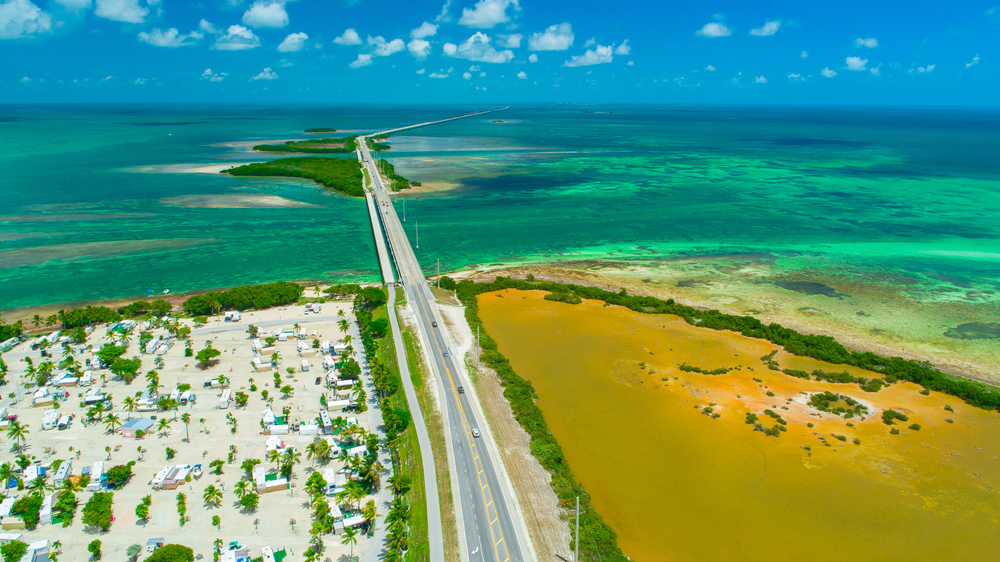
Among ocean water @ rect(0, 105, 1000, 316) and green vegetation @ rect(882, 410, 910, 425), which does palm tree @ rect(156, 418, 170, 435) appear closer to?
ocean water @ rect(0, 105, 1000, 316)

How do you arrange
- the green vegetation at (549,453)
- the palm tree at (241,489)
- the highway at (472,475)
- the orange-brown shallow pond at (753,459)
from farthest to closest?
the palm tree at (241,489)
the orange-brown shallow pond at (753,459)
the green vegetation at (549,453)
the highway at (472,475)

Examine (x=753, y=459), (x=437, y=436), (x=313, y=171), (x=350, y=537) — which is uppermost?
(x=313, y=171)

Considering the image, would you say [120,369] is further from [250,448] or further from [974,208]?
[974,208]

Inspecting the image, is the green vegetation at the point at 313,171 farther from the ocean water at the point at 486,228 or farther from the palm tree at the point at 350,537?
the palm tree at the point at 350,537

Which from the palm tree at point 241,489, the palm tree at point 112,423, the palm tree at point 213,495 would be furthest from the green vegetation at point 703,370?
the palm tree at point 112,423

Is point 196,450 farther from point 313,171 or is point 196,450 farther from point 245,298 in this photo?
point 313,171

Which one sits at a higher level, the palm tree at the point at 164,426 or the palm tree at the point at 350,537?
the palm tree at the point at 164,426

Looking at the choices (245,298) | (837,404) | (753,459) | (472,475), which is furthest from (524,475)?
(245,298)
